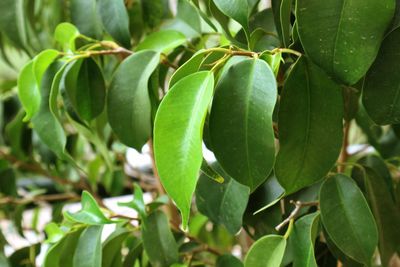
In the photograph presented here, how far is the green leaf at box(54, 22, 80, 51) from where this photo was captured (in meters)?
0.63

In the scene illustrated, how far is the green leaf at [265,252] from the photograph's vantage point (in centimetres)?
51

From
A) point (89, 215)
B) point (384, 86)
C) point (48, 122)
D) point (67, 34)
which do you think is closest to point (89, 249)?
point (89, 215)

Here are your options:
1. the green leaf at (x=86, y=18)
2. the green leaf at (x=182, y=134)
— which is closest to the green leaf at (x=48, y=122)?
the green leaf at (x=86, y=18)

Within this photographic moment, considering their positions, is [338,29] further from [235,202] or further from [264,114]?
[235,202]

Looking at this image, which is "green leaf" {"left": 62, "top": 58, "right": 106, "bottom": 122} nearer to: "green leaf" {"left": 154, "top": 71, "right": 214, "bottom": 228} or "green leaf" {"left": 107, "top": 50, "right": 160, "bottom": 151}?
"green leaf" {"left": 107, "top": 50, "right": 160, "bottom": 151}

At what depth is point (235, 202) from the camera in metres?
0.59

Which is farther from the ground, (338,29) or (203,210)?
(338,29)

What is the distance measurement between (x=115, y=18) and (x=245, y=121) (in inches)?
10.5

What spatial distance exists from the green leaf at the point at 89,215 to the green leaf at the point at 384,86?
1.01ft

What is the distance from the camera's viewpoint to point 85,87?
634mm

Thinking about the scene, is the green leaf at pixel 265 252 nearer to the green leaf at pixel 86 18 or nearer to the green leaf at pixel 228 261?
the green leaf at pixel 228 261

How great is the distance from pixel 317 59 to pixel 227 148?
0.34ft

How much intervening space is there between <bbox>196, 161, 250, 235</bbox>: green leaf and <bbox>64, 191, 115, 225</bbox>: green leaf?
0.37ft

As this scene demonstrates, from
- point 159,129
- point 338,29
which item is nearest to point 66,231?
point 159,129
